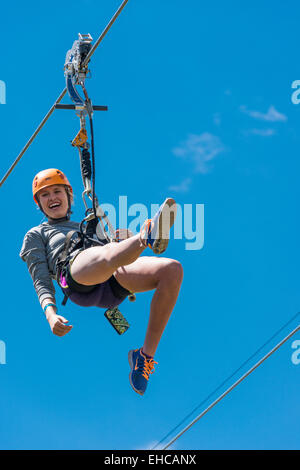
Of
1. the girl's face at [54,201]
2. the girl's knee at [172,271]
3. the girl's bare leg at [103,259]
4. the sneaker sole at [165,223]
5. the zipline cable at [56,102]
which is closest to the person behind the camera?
the sneaker sole at [165,223]

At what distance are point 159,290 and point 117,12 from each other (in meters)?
2.26

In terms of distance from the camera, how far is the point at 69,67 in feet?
24.1

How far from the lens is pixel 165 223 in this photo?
19.7 feet

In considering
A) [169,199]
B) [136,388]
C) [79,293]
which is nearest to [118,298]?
[79,293]

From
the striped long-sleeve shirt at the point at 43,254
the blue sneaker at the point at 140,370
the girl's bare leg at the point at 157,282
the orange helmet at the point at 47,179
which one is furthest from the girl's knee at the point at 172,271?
the orange helmet at the point at 47,179

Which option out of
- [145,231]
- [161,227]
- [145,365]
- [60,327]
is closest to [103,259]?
[145,231]

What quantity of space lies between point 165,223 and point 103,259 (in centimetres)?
64

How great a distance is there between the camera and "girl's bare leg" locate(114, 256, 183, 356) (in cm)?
679

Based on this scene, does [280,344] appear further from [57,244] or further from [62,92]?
[62,92]

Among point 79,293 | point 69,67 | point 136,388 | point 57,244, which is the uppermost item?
point 69,67

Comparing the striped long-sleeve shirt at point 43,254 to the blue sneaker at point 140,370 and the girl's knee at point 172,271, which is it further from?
the girl's knee at point 172,271

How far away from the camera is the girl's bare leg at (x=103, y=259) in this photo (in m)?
6.19

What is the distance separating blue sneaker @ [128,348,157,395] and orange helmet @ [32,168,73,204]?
1621mm

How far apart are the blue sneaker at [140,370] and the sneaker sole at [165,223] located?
153 centimetres
